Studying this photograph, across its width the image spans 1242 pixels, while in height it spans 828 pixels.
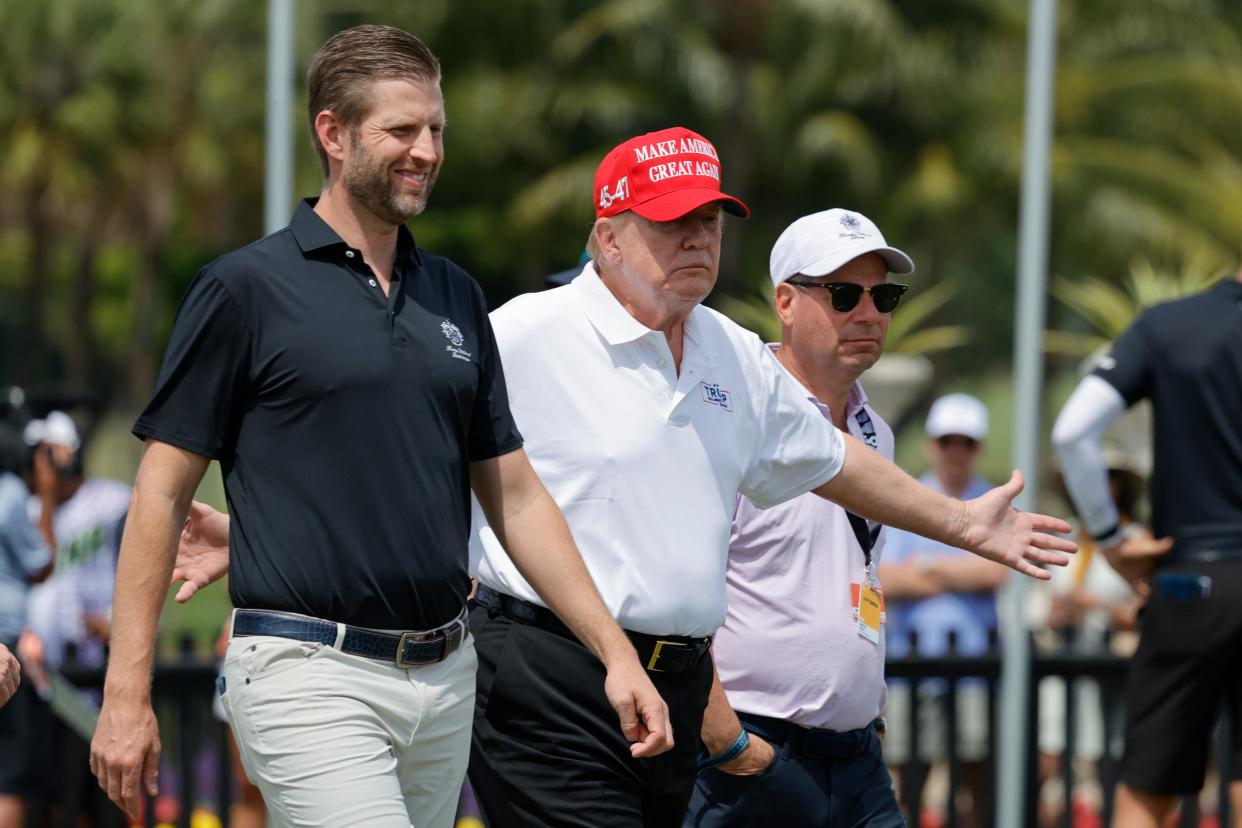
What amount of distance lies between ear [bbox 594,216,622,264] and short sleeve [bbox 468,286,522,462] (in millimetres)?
416

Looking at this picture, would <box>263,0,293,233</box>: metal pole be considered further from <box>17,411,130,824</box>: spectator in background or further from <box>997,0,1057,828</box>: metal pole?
<box>997,0,1057,828</box>: metal pole

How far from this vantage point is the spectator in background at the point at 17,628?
727 cm

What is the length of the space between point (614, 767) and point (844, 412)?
1325mm

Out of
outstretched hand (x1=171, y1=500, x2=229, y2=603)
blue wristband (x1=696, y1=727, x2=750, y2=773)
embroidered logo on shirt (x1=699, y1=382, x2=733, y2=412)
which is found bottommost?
blue wristband (x1=696, y1=727, x2=750, y2=773)

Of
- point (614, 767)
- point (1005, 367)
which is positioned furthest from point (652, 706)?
point (1005, 367)

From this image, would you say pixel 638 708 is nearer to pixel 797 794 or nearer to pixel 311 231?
pixel 797 794

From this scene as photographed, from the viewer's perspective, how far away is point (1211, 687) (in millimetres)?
6141

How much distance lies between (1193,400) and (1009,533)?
6.06ft

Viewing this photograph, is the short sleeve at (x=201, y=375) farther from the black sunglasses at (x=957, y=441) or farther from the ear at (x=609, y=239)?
the black sunglasses at (x=957, y=441)

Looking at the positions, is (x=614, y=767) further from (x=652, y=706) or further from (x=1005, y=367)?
(x=1005, y=367)

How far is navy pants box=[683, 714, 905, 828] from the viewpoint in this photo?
4.59 metres

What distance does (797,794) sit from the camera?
459cm

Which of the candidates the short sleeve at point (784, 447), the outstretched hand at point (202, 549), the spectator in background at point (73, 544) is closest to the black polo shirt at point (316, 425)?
the outstretched hand at point (202, 549)

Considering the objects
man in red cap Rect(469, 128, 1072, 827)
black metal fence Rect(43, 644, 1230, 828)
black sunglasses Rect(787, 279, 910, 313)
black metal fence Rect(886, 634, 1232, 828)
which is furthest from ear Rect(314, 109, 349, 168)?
black metal fence Rect(886, 634, 1232, 828)
